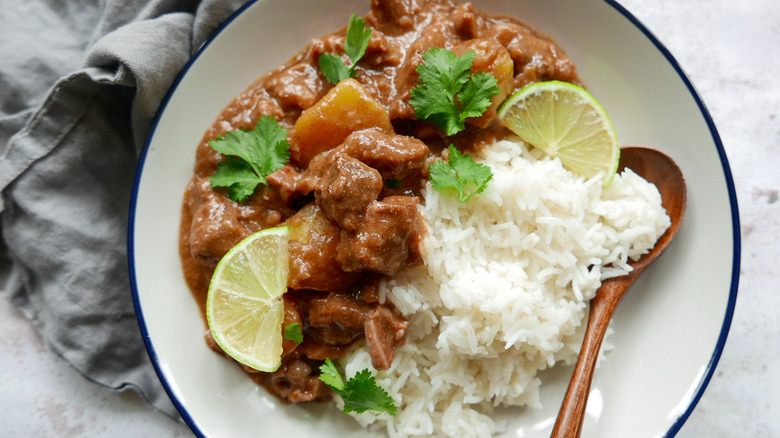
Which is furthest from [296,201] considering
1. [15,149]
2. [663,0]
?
[663,0]

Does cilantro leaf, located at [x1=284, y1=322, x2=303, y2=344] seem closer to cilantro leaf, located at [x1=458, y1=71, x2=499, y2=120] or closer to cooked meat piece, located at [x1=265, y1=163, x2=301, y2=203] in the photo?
cooked meat piece, located at [x1=265, y1=163, x2=301, y2=203]

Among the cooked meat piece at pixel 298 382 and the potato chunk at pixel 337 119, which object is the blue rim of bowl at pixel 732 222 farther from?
the potato chunk at pixel 337 119

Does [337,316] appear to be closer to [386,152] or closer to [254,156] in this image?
[386,152]

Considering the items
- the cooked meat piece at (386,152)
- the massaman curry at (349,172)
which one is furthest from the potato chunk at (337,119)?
the cooked meat piece at (386,152)

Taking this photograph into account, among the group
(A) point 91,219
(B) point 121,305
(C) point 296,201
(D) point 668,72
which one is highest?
(D) point 668,72

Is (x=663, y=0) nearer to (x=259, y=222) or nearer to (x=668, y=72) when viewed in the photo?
(x=668, y=72)

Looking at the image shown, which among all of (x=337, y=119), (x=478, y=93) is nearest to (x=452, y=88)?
(x=478, y=93)
